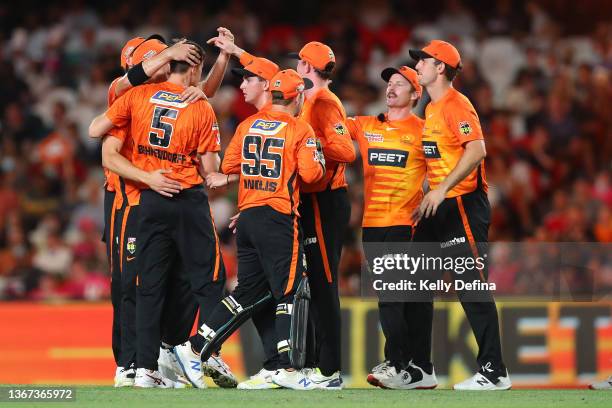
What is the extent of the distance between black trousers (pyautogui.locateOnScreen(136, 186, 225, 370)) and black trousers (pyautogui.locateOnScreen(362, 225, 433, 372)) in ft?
4.07

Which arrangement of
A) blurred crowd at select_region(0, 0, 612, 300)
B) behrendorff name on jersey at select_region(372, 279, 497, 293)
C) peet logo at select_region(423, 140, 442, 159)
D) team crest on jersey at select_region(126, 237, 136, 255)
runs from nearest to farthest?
team crest on jersey at select_region(126, 237, 136, 255) < peet logo at select_region(423, 140, 442, 159) < behrendorff name on jersey at select_region(372, 279, 497, 293) < blurred crowd at select_region(0, 0, 612, 300)

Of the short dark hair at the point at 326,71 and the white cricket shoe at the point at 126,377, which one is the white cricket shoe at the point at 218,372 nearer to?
the white cricket shoe at the point at 126,377

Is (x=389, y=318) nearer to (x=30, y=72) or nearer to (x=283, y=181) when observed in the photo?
(x=283, y=181)

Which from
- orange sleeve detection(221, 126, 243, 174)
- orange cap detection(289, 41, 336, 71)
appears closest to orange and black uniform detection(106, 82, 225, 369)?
orange sleeve detection(221, 126, 243, 174)

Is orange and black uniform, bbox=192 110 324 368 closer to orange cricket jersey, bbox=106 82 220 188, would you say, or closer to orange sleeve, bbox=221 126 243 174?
orange sleeve, bbox=221 126 243 174

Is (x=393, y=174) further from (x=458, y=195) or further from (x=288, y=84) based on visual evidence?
(x=288, y=84)

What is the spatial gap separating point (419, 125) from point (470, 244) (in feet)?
3.35

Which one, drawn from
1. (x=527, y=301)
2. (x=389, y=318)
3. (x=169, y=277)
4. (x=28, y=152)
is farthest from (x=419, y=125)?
(x=28, y=152)

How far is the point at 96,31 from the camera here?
1694 cm

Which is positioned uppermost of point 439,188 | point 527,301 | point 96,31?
point 96,31

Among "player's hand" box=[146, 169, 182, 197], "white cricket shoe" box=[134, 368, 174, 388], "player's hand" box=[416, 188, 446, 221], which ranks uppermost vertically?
"player's hand" box=[146, 169, 182, 197]

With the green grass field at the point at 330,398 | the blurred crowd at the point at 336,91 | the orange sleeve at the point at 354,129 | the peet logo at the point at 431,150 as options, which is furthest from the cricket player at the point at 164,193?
the blurred crowd at the point at 336,91

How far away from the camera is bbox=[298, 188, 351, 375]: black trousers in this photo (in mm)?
8336

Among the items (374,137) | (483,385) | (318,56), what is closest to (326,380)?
(483,385)
